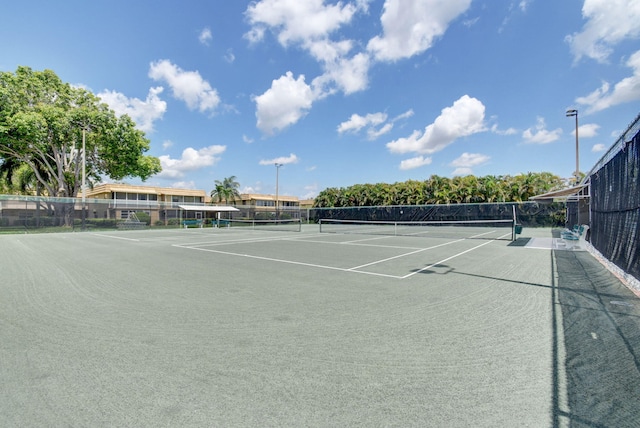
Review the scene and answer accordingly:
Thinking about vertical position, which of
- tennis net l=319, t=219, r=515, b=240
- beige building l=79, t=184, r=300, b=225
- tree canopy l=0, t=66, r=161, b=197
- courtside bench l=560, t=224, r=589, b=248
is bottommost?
tennis net l=319, t=219, r=515, b=240

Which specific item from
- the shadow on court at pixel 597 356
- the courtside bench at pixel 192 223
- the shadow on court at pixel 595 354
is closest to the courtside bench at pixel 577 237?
the shadow on court at pixel 595 354

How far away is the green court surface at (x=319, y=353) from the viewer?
2.19 meters

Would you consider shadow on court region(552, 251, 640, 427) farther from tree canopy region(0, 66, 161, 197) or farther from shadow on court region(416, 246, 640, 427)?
tree canopy region(0, 66, 161, 197)

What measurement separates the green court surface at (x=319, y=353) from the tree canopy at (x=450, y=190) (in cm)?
3178

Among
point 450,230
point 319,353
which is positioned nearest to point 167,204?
point 450,230

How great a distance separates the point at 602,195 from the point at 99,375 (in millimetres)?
13093

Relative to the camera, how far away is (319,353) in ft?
10.2

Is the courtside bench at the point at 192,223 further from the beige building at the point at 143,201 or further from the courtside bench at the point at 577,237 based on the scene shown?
the courtside bench at the point at 577,237

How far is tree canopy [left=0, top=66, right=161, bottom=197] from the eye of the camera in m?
23.6

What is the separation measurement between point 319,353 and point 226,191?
55.0 metres

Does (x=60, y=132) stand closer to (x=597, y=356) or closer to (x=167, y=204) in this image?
(x=167, y=204)

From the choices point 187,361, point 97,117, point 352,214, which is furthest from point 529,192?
point 97,117

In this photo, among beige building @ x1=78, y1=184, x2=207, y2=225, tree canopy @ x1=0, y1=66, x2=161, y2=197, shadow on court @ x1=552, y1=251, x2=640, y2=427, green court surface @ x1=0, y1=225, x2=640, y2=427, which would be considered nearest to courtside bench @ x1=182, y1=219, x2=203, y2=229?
beige building @ x1=78, y1=184, x2=207, y2=225

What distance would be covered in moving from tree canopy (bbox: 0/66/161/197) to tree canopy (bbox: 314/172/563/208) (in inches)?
1137
